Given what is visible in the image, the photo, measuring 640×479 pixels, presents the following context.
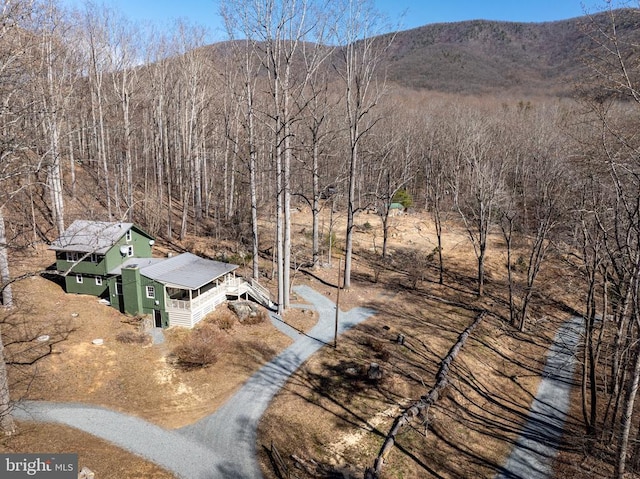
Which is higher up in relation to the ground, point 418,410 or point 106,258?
point 106,258


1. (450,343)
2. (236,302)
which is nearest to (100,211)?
(236,302)

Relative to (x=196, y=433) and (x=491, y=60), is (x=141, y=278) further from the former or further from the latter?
(x=491, y=60)

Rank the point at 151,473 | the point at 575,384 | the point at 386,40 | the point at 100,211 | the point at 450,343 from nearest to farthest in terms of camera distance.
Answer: the point at 151,473
the point at 575,384
the point at 450,343
the point at 386,40
the point at 100,211

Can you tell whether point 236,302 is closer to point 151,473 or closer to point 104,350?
point 104,350

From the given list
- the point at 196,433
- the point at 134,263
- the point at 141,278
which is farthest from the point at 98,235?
the point at 196,433

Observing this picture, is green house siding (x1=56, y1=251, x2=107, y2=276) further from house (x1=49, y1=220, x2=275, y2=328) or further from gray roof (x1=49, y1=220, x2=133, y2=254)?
gray roof (x1=49, y1=220, x2=133, y2=254)

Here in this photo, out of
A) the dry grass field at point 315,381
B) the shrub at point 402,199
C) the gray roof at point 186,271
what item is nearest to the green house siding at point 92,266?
the dry grass field at point 315,381
